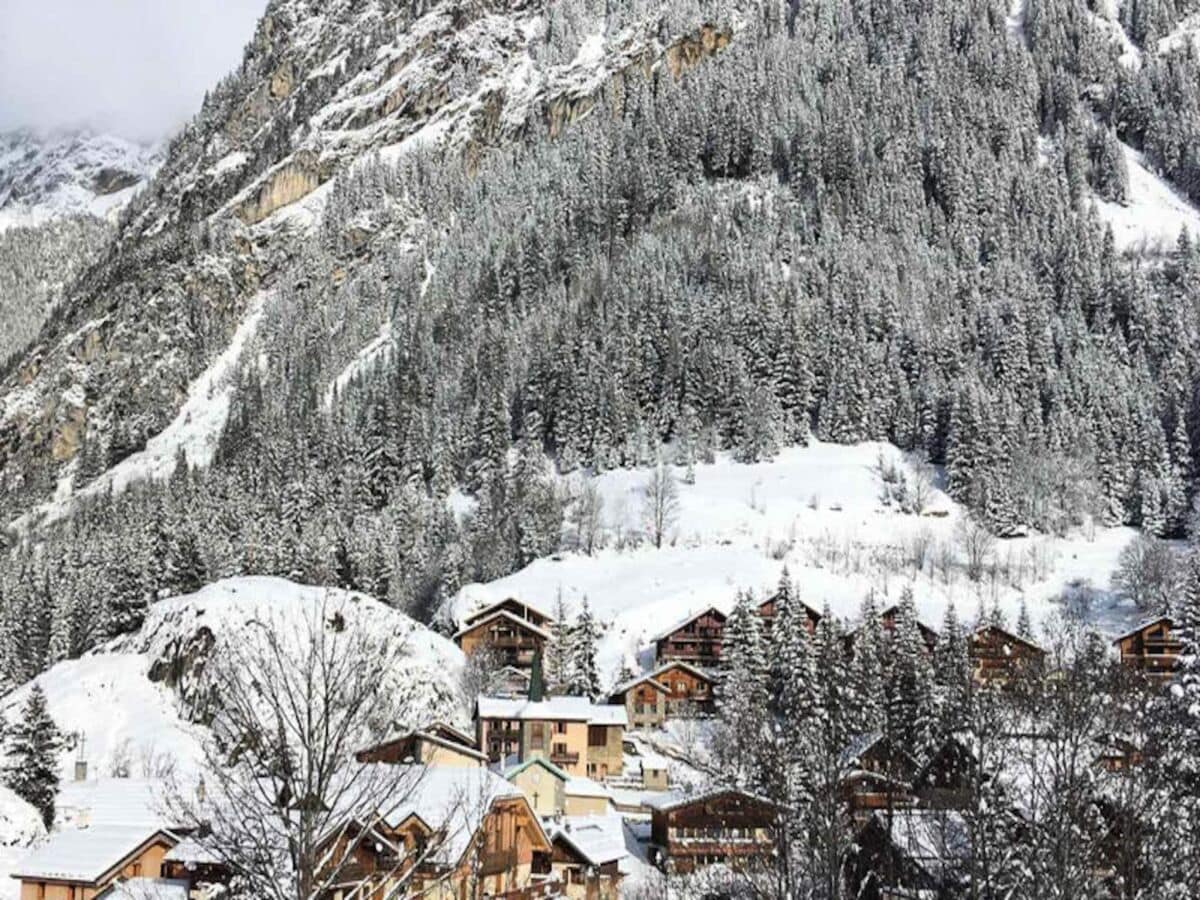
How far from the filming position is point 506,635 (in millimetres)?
86750

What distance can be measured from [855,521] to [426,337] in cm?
7501

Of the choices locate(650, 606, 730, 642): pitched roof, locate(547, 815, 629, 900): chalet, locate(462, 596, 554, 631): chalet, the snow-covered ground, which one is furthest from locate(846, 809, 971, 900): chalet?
the snow-covered ground

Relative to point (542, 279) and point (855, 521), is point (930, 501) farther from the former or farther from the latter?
point (542, 279)

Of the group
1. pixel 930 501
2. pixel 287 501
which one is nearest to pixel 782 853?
pixel 930 501

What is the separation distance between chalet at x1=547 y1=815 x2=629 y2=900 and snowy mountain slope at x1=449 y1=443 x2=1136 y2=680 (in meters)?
34.5

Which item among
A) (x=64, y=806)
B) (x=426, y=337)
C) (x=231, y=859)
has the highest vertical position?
(x=426, y=337)

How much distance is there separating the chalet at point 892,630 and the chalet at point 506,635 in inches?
828

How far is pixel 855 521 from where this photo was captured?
367ft

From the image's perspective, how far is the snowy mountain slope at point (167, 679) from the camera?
216ft

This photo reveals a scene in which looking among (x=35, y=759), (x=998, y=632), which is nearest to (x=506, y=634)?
(x=998, y=632)

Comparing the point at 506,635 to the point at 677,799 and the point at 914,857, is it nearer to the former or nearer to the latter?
the point at 677,799

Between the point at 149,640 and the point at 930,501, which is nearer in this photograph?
the point at 149,640

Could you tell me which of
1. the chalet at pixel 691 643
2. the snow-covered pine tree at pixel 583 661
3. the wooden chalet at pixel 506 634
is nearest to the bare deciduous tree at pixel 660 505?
the chalet at pixel 691 643

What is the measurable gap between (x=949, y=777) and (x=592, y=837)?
24.0 m
